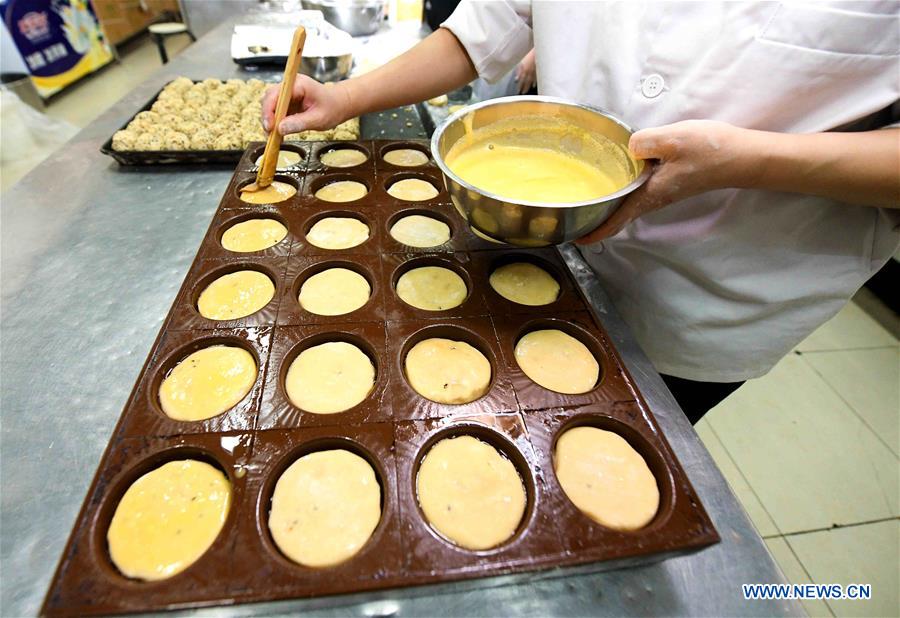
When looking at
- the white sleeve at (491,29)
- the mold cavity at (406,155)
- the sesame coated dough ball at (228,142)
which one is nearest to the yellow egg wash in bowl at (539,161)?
the white sleeve at (491,29)

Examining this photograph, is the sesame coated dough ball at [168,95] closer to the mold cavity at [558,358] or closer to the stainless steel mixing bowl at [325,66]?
the stainless steel mixing bowl at [325,66]

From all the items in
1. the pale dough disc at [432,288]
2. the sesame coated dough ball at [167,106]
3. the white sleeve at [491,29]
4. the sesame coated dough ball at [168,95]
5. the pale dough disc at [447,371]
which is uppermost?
the white sleeve at [491,29]

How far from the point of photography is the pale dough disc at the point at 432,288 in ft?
4.72

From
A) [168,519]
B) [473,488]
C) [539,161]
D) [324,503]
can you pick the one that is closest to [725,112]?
[539,161]

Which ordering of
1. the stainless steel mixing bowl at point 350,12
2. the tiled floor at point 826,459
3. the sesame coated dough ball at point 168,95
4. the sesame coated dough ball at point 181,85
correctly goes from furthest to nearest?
the stainless steel mixing bowl at point 350,12, the sesame coated dough ball at point 181,85, the sesame coated dough ball at point 168,95, the tiled floor at point 826,459

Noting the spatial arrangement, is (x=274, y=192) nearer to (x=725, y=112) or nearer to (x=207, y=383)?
(x=207, y=383)

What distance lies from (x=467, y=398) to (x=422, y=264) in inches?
21.4

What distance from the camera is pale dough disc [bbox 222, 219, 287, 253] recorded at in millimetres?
1601

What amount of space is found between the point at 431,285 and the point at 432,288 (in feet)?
0.05

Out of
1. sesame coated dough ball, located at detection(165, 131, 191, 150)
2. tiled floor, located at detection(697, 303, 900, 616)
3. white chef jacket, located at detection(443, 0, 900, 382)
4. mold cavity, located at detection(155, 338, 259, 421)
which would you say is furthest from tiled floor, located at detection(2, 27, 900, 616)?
sesame coated dough ball, located at detection(165, 131, 191, 150)

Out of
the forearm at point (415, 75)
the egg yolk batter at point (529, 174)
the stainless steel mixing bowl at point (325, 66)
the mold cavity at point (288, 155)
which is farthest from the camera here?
the stainless steel mixing bowl at point (325, 66)

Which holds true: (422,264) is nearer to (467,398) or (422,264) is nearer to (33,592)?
(467,398)

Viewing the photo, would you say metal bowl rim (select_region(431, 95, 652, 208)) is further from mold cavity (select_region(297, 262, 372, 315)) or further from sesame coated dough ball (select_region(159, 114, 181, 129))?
sesame coated dough ball (select_region(159, 114, 181, 129))

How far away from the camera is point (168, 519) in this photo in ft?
3.15
